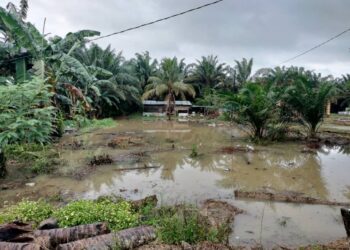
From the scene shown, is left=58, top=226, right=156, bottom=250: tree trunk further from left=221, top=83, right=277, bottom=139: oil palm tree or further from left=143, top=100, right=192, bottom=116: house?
left=143, top=100, right=192, bottom=116: house

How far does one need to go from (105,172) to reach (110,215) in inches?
175

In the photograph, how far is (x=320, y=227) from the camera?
5465 mm

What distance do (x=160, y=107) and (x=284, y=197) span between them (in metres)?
26.1

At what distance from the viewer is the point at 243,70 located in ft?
112

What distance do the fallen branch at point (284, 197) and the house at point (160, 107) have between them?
24.4 meters

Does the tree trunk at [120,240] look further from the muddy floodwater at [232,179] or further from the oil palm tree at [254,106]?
the oil palm tree at [254,106]

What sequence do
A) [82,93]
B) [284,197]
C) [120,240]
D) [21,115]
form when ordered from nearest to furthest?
[120,240] → [284,197] → [21,115] → [82,93]

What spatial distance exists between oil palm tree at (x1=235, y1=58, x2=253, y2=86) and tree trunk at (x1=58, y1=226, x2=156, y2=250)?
3133 centimetres

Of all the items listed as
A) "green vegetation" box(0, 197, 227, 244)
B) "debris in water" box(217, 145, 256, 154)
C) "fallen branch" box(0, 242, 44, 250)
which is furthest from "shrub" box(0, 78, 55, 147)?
"debris in water" box(217, 145, 256, 154)

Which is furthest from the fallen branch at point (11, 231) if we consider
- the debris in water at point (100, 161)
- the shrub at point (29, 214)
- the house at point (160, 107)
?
the house at point (160, 107)

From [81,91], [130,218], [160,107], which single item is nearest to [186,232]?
[130,218]

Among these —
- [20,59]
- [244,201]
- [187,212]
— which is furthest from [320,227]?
[20,59]

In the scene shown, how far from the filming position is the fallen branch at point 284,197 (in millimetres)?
6680

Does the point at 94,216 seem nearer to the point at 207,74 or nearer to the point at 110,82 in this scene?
the point at 110,82
